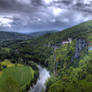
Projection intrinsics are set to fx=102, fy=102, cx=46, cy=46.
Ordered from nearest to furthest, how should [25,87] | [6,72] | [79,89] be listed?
[79,89] → [25,87] → [6,72]

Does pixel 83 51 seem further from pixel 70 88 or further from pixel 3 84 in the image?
pixel 3 84

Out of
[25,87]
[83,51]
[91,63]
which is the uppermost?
[83,51]

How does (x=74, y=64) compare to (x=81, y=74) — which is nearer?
(x=81, y=74)

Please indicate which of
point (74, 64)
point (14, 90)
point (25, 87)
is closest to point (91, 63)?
point (74, 64)

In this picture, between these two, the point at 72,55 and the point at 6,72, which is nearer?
the point at 6,72

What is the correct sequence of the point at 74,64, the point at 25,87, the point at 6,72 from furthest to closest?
the point at 74,64 < the point at 6,72 < the point at 25,87

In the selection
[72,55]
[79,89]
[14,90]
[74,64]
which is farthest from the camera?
[72,55]

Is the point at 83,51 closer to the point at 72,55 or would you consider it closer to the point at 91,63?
the point at 72,55

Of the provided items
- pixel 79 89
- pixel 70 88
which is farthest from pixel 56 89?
pixel 79 89

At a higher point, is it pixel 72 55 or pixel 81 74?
pixel 72 55
